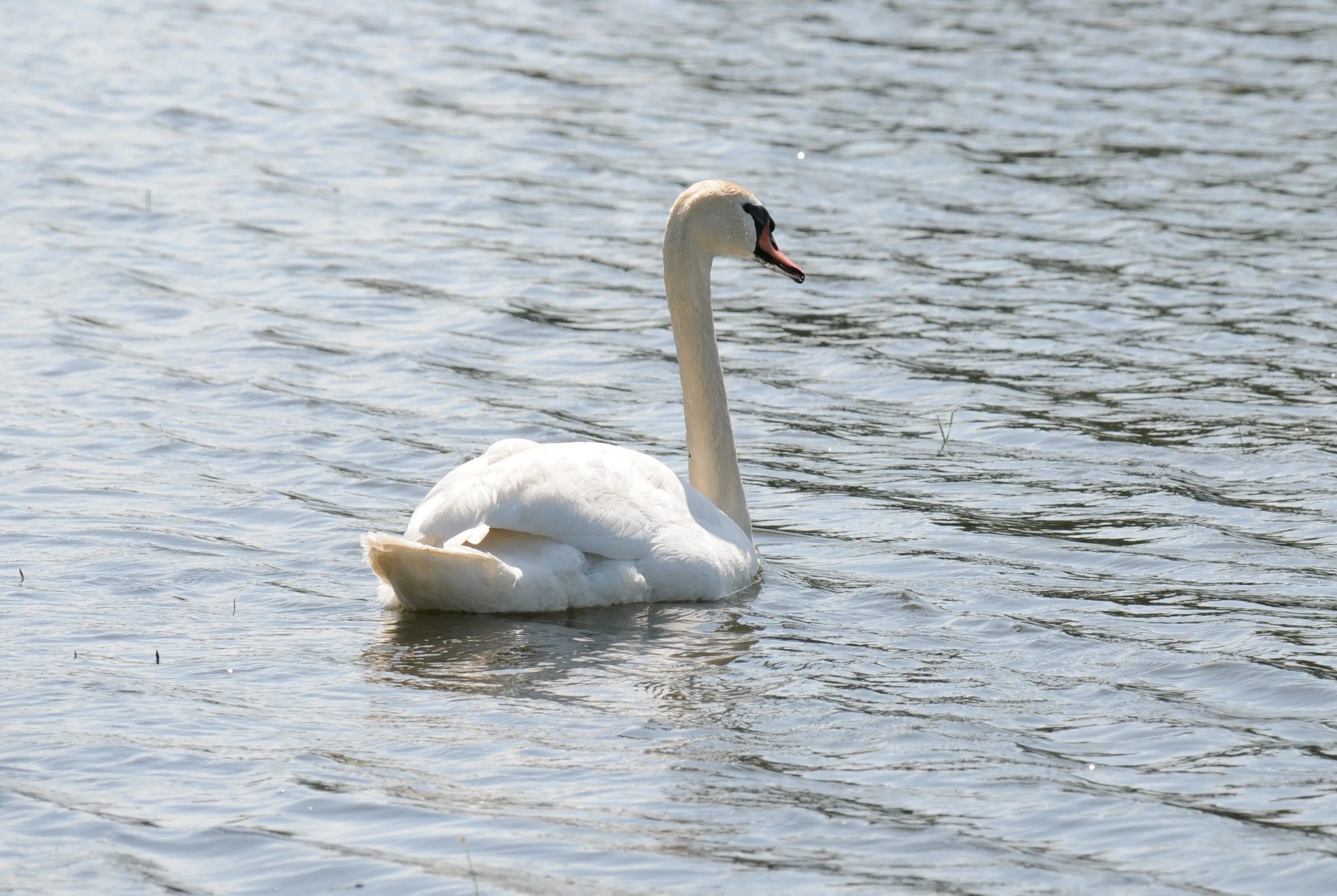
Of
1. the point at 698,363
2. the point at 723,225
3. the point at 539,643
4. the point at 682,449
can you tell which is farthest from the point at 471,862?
the point at 682,449

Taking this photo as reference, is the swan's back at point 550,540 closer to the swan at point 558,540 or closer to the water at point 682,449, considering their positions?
the swan at point 558,540

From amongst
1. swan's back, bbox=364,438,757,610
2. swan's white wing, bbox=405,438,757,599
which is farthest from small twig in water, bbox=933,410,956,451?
swan's back, bbox=364,438,757,610

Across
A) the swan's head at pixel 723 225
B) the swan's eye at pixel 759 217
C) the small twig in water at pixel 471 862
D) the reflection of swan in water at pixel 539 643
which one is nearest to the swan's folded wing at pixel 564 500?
the reflection of swan in water at pixel 539 643

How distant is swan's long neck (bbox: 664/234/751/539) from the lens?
899cm

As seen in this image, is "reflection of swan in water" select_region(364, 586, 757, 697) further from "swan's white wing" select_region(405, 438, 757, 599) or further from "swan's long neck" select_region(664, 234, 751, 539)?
"swan's long neck" select_region(664, 234, 751, 539)

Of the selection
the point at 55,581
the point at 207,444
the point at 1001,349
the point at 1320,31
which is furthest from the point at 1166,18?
the point at 55,581

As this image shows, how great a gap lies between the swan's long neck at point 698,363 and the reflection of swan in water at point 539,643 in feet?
3.35

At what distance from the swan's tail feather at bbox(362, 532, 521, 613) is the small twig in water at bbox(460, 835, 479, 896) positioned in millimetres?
1843

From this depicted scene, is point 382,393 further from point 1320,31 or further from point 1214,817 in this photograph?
point 1320,31

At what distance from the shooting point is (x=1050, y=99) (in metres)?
19.2

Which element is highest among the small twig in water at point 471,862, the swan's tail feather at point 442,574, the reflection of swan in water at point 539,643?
the swan's tail feather at point 442,574

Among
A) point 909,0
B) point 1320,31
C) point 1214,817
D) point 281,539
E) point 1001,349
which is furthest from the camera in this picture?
point 909,0

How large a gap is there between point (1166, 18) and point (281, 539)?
16451mm

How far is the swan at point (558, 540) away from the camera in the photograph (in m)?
7.58
